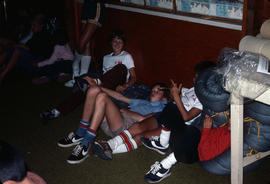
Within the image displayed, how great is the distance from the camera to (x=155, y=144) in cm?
272

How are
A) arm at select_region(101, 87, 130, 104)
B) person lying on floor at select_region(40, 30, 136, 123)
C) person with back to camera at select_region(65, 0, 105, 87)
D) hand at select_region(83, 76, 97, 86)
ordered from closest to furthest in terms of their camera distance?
arm at select_region(101, 87, 130, 104), hand at select_region(83, 76, 97, 86), person lying on floor at select_region(40, 30, 136, 123), person with back to camera at select_region(65, 0, 105, 87)

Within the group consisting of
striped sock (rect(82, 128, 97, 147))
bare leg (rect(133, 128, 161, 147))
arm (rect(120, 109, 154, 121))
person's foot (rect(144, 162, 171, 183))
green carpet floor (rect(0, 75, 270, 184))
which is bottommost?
green carpet floor (rect(0, 75, 270, 184))

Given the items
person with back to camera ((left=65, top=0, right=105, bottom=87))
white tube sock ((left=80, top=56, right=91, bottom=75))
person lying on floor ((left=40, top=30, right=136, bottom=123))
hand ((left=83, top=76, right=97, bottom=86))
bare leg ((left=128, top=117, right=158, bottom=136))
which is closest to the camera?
bare leg ((left=128, top=117, right=158, bottom=136))

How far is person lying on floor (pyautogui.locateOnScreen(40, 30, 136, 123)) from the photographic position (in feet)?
11.0

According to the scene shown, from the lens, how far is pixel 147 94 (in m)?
3.26

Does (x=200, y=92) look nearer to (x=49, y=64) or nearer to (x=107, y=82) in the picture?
(x=107, y=82)

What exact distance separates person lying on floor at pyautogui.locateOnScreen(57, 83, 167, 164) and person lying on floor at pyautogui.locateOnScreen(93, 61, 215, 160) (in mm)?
107

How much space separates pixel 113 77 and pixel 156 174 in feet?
4.04

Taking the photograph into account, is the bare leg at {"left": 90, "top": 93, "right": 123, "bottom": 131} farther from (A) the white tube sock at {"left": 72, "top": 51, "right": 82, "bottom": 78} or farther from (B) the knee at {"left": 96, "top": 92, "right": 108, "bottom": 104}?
(A) the white tube sock at {"left": 72, "top": 51, "right": 82, "bottom": 78}

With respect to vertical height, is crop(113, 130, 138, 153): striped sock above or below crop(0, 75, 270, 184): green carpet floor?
above

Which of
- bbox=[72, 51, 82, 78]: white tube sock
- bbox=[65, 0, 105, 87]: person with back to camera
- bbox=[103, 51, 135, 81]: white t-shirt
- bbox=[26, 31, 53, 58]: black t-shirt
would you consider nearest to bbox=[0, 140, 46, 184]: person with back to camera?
bbox=[103, 51, 135, 81]: white t-shirt

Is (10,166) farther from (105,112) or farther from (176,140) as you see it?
(105,112)

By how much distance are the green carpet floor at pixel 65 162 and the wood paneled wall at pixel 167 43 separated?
0.89 metres

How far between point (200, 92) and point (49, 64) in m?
2.99
